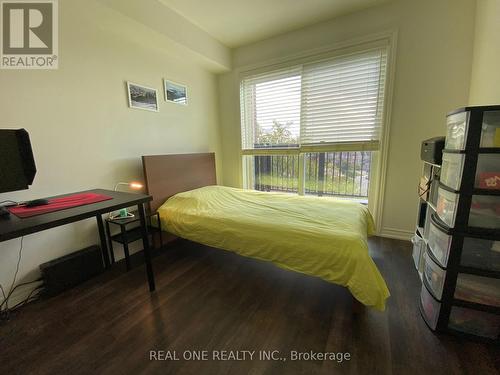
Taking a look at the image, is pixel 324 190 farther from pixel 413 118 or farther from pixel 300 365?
pixel 300 365

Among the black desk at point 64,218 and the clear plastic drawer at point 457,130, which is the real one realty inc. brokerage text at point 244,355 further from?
the clear plastic drawer at point 457,130

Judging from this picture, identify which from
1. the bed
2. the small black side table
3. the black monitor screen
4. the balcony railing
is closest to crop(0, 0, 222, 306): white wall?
the small black side table

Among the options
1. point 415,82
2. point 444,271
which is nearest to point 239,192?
point 444,271

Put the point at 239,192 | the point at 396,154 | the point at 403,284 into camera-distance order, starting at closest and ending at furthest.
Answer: the point at 403,284
the point at 396,154
the point at 239,192

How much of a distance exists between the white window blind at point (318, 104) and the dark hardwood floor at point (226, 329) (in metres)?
1.77

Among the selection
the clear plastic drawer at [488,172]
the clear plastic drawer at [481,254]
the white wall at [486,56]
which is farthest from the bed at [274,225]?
the white wall at [486,56]

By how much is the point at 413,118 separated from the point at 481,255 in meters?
1.78

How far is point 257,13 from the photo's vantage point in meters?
2.55

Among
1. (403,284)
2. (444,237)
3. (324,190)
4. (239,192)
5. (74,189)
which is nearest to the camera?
(444,237)

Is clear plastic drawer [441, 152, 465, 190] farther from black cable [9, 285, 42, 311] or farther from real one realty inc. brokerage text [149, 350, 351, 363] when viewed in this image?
black cable [9, 285, 42, 311]

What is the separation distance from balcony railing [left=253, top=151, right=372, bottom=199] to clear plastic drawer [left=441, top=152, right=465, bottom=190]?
1.43m

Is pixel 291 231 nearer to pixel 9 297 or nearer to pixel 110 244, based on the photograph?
pixel 110 244

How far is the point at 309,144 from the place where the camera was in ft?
10.2

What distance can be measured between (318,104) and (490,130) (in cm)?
204
